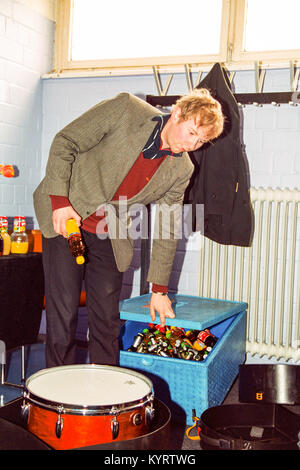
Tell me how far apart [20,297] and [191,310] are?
2.77 feet

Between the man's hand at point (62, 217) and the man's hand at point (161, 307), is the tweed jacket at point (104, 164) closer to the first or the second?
the man's hand at point (62, 217)

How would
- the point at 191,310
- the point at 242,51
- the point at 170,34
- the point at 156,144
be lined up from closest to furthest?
the point at 156,144 → the point at 191,310 → the point at 242,51 → the point at 170,34

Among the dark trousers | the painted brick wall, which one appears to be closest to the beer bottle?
the dark trousers

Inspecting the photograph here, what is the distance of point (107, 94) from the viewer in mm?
3143

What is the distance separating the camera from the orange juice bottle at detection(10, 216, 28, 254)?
2451 millimetres

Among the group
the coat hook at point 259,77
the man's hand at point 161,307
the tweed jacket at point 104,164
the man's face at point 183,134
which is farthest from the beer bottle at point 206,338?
the coat hook at point 259,77

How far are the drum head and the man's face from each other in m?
0.77

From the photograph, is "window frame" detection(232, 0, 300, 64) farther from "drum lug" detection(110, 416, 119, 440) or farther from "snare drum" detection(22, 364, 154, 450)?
"drum lug" detection(110, 416, 119, 440)

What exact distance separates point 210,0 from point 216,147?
112cm

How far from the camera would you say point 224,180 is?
240 cm

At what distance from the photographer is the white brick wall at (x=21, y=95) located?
2922 mm

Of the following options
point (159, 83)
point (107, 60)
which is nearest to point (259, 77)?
point (159, 83)

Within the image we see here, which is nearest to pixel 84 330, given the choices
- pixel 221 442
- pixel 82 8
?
pixel 221 442

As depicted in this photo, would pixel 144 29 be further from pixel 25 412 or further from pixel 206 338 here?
pixel 25 412
